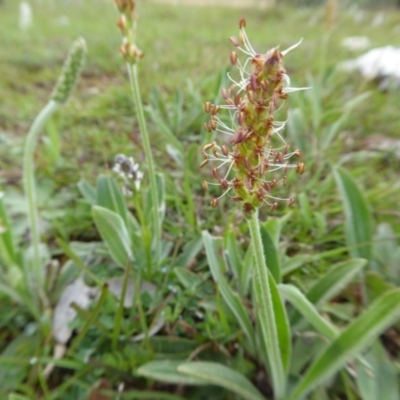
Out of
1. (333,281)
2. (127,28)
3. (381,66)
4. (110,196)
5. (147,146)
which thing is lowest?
(333,281)

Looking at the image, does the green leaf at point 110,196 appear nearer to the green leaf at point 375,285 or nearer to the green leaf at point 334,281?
the green leaf at point 334,281

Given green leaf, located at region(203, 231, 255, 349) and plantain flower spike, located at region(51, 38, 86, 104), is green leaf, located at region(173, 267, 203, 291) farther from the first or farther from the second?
plantain flower spike, located at region(51, 38, 86, 104)

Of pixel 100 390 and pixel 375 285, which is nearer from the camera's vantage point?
pixel 100 390

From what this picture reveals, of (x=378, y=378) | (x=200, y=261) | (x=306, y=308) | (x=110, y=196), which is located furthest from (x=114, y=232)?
(x=378, y=378)

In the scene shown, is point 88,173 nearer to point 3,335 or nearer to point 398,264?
point 3,335

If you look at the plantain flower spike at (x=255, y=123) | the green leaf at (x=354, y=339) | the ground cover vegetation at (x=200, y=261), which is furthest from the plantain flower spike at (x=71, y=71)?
the green leaf at (x=354, y=339)

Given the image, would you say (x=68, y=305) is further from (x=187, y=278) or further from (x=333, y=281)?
(x=333, y=281)
